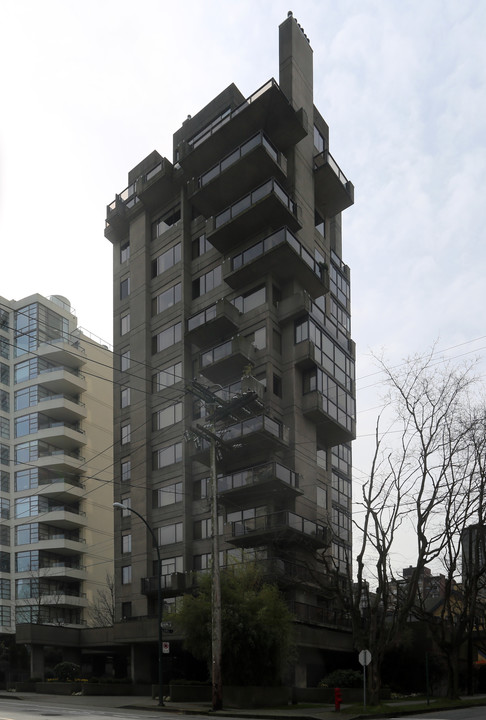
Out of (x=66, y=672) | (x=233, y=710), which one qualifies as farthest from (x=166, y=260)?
(x=233, y=710)

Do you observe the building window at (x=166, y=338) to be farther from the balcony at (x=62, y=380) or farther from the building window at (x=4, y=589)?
the building window at (x=4, y=589)

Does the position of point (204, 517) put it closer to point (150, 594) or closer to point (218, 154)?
point (150, 594)

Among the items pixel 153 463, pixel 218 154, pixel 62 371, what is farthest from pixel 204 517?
pixel 62 371

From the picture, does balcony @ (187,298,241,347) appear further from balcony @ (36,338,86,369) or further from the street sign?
balcony @ (36,338,86,369)

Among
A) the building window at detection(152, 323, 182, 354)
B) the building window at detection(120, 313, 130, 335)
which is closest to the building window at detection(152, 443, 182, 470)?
the building window at detection(152, 323, 182, 354)

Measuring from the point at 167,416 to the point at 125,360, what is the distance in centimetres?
734

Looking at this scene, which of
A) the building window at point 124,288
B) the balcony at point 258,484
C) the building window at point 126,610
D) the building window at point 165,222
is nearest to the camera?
the balcony at point 258,484

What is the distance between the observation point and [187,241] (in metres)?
54.1

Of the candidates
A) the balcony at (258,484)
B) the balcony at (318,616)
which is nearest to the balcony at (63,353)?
the balcony at (258,484)

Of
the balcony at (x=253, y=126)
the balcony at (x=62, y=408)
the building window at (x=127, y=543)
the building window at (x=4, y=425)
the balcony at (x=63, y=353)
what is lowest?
the building window at (x=127, y=543)

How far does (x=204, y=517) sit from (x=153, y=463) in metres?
5.96

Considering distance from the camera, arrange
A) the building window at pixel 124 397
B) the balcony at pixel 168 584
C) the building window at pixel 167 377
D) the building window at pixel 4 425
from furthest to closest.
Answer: the building window at pixel 4 425
the building window at pixel 124 397
the building window at pixel 167 377
the balcony at pixel 168 584

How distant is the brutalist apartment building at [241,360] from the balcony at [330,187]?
0.12 m

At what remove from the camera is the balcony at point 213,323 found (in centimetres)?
4762
